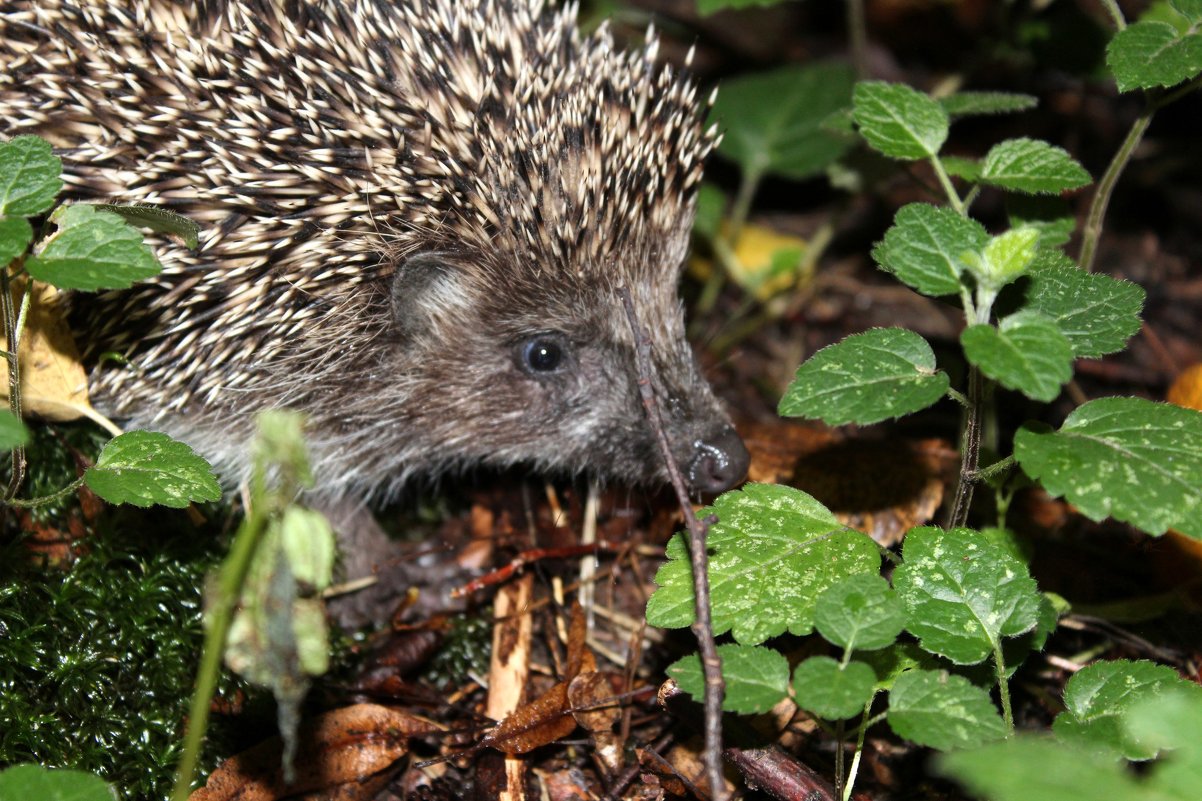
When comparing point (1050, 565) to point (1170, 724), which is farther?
point (1050, 565)

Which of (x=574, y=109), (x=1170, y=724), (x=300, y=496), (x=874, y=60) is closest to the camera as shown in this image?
(x=1170, y=724)

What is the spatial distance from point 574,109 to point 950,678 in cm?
150

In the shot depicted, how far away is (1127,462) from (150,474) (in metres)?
1.67

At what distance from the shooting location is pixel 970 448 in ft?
6.96

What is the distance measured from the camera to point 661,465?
2.85m

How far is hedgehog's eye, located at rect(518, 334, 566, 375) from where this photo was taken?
2.91 m

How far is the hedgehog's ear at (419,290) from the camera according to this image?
274 centimetres

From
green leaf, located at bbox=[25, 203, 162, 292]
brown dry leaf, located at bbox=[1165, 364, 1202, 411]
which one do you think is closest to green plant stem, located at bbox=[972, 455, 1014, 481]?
brown dry leaf, located at bbox=[1165, 364, 1202, 411]

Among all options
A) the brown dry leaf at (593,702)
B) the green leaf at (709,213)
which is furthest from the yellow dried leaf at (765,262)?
the brown dry leaf at (593,702)

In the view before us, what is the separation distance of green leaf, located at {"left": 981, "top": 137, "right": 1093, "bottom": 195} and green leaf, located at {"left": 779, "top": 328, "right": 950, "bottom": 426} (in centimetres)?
60

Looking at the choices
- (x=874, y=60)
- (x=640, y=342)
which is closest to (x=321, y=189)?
A: (x=640, y=342)

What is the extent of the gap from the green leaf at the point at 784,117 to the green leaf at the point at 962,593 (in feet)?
6.68

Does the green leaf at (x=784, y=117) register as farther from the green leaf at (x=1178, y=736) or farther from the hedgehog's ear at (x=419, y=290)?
the green leaf at (x=1178, y=736)

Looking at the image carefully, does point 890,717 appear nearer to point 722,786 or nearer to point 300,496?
point 722,786
